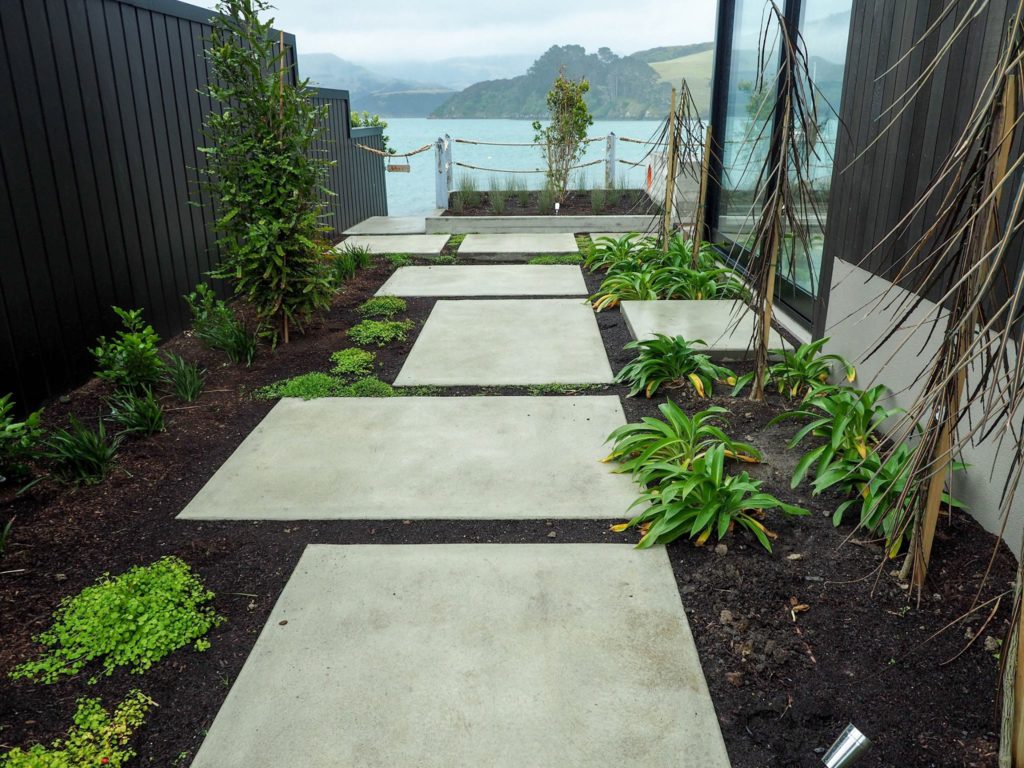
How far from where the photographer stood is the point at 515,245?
8742 mm

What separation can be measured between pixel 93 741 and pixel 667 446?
7.54ft

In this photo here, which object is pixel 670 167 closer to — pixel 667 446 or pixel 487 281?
pixel 487 281

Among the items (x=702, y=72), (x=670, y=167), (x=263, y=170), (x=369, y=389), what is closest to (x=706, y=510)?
(x=369, y=389)

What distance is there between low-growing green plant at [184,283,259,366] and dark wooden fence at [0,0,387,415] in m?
0.36

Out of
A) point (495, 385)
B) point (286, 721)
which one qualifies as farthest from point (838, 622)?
point (495, 385)

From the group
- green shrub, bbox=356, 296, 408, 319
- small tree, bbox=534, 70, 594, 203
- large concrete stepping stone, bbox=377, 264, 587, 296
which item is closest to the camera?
green shrub, bbox=356, 296, 408, 319

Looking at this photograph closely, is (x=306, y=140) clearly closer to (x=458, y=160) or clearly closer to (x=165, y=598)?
(x=165, y=598)

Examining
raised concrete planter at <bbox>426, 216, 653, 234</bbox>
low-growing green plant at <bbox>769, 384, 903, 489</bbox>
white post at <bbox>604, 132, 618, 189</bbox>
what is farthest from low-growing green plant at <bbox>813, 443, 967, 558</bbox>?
white post at <bbox>604, 132, 618, 189</bbox>

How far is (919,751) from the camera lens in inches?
71.8

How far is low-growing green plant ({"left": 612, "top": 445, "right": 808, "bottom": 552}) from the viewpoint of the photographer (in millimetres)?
2703

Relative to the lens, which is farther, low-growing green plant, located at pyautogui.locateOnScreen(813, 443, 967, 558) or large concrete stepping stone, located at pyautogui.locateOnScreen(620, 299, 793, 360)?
large concrete stepping stone, located at pyautogui.locateOnScreen(620, 299, 793, 360)

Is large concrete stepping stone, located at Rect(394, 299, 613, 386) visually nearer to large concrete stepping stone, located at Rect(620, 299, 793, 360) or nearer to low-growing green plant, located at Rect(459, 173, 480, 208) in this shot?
large concrete stepping stone, located at Rect(620, 299, 793, 360)

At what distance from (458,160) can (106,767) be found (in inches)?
439

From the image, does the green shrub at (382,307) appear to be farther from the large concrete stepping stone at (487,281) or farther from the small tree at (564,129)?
the small tree at (564,129)
